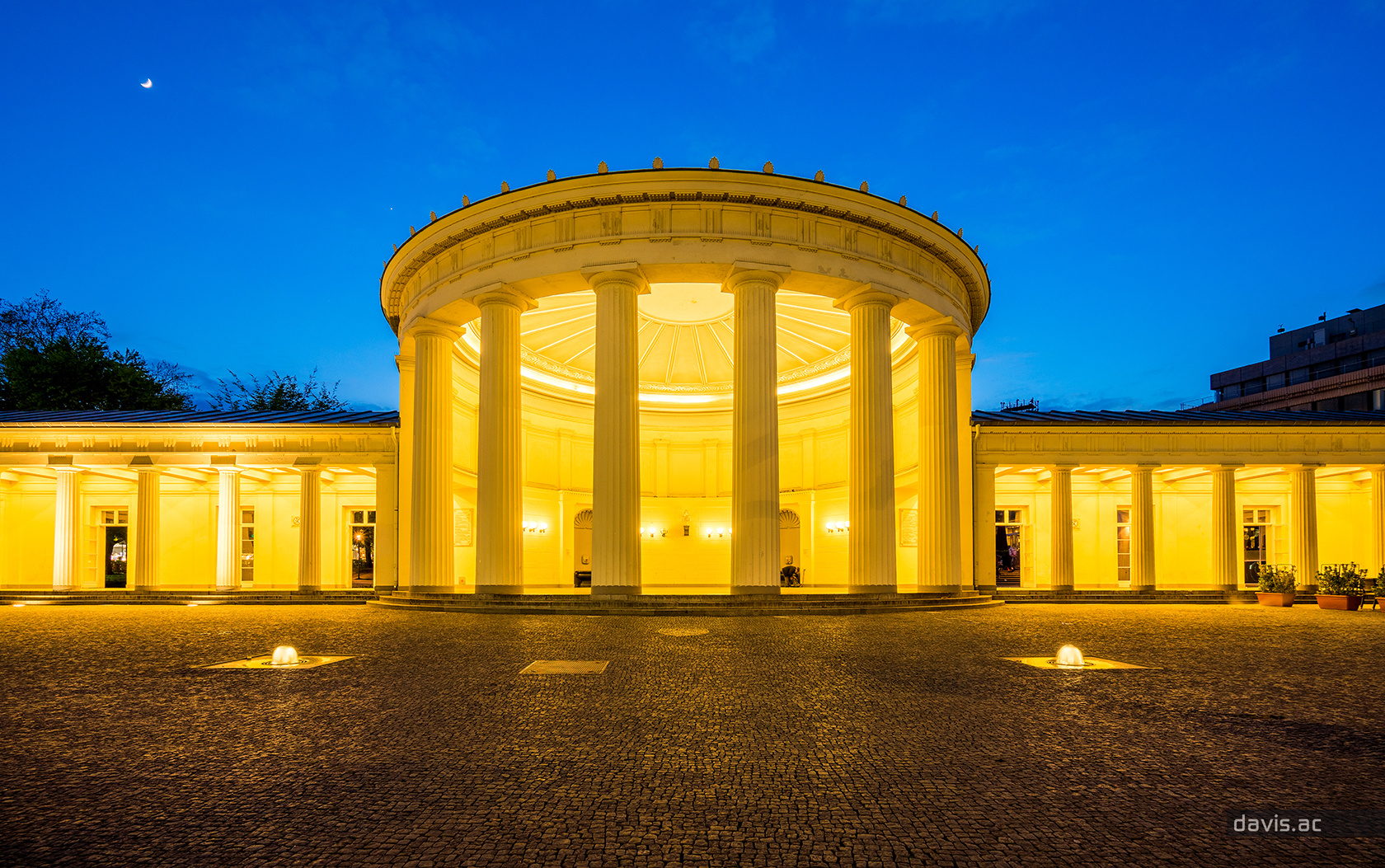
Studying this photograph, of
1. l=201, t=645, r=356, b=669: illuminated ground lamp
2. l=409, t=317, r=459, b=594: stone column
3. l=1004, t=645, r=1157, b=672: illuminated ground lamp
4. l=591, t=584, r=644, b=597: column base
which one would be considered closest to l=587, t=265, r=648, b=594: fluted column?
l=591, t=584, r=644, b=597: column base

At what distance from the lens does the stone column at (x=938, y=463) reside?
88.8ft

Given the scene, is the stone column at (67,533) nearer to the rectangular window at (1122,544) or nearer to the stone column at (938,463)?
the stone column at (938,463)

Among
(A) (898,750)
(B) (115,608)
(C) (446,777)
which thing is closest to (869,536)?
(A) (898,750)

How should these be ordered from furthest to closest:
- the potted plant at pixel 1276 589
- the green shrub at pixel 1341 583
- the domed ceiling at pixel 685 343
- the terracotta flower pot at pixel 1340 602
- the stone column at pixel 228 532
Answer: the domed ceiling at pixel 685 343
the stone column at pixel 228 532
the potted plant at pixel 1276 589
the green shrub at pixel 1341 583
the terracotta flower pot at pixel 1340 602

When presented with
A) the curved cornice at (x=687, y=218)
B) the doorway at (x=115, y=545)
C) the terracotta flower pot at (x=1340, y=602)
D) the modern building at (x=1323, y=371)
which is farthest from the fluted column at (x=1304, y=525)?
the doorway at (x=115, y=545)

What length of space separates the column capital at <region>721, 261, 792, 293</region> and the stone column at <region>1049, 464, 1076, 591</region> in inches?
637

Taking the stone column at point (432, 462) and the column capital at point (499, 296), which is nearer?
the column capital at point (499, 296)

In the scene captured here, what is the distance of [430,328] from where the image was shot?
2831 centimetres

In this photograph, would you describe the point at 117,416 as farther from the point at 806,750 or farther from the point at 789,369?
the point at 806,750

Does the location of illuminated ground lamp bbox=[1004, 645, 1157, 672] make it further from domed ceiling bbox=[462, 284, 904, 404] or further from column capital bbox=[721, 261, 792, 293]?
domed ceiling bbox=[462, 284, 904, 404]

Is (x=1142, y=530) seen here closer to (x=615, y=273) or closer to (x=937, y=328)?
(x=937, y=328)

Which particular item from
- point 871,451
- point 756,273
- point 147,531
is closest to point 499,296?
point 756,273

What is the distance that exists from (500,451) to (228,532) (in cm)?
1571

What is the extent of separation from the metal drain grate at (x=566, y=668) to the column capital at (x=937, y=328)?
66.8ft
